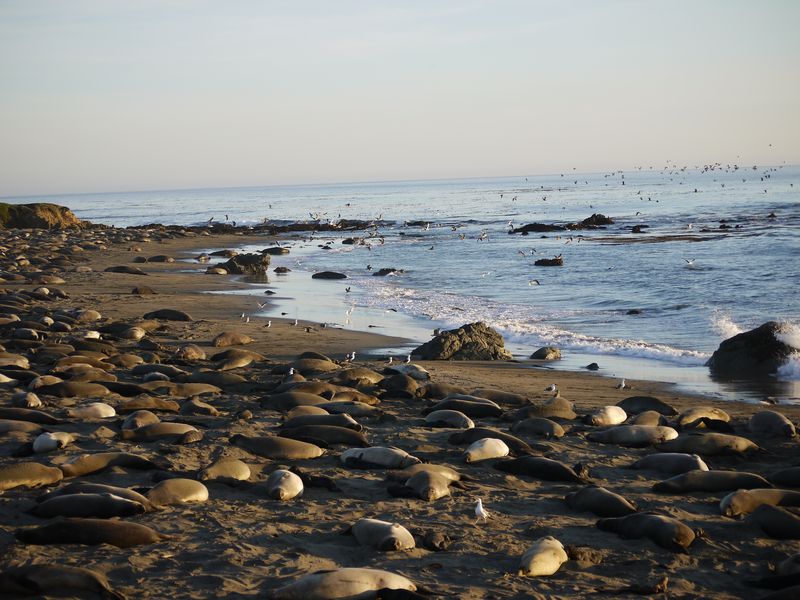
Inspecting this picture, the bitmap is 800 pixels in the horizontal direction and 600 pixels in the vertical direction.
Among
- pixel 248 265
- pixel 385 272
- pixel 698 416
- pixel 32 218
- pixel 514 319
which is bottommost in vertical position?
pixel 514 319

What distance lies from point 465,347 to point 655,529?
7.49 meters

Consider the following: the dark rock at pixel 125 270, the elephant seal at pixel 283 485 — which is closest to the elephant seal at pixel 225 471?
the elephant seal at pixel 283 485

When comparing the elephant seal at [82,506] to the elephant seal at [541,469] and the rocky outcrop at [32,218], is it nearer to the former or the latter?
the elephant seal at [541,469]

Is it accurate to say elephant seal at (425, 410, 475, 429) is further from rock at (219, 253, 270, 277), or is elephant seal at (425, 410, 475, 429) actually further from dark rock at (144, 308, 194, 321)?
rock at (219, 253, 270, 277)

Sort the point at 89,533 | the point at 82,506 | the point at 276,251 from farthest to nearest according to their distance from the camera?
the point at 276,251, the point at 82,506, the point at 89,533

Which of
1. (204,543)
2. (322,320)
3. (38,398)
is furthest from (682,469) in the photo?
(322,320)

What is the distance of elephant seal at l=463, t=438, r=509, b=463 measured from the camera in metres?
6.41

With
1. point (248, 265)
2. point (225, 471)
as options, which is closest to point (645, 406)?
point (225, 471)

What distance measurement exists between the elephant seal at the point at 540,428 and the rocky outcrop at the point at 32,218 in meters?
45.8

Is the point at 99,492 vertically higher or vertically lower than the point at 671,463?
higher

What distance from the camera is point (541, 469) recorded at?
238 inches

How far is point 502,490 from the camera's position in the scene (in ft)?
18.9

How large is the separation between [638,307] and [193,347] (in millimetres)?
10119

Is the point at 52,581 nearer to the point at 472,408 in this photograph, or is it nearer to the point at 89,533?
the point at 89,533
